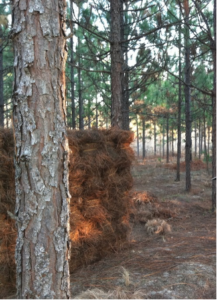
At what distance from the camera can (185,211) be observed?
6.54 meters

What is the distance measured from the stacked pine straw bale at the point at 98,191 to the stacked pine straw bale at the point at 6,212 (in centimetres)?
70

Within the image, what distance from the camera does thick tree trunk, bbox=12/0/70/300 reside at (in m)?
1.72

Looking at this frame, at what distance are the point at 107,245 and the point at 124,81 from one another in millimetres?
5443

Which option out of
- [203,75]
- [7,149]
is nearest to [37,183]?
[7,149]

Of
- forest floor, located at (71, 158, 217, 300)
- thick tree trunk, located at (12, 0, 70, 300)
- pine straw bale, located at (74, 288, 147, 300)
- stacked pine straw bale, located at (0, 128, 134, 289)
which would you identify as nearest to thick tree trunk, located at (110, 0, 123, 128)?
stacked pine straw bale, located at (0, 128, 134, 289)

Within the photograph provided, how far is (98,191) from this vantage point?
3525mm

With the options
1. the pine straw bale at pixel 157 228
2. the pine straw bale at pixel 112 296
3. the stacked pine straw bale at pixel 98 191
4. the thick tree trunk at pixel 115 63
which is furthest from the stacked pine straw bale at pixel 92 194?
the thick tree trunk at pixel 115 63

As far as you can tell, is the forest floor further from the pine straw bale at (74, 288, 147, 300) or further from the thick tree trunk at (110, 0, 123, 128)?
the thick tree trunk at (110, 0, 123, 128)

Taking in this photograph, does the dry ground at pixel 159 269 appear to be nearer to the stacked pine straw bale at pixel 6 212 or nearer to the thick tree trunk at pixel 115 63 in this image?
the stacked pine straw bale at pixel 6 212

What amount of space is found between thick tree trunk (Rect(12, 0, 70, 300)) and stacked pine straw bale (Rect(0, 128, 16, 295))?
3.78ft

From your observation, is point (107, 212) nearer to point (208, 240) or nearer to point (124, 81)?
point (208, 240)

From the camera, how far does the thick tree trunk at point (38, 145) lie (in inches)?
67.7

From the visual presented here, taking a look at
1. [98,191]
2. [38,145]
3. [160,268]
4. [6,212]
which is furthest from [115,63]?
Result: [38,145]

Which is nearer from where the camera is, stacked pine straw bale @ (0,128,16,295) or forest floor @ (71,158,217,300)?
forest floor @ (71,158,217,300)
